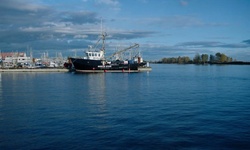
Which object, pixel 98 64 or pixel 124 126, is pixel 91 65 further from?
pixel 124 126

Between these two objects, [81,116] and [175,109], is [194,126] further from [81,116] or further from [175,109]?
[81,116]

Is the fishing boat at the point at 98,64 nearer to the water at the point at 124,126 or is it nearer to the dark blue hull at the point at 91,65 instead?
the dark blue hull at the point at 91,65

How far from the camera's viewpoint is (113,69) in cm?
11819

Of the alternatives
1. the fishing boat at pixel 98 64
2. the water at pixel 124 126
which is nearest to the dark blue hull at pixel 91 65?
the fishing boat at pixel 98 64

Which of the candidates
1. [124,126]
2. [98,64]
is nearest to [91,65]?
[98,64]

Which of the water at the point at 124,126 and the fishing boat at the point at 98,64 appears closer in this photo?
the water at the point at 124,126

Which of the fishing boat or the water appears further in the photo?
the fishing boat

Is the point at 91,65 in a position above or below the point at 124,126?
above

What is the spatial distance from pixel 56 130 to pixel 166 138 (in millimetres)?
7663

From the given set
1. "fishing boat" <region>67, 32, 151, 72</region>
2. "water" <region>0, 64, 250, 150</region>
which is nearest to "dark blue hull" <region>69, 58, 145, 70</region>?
"fishing boat" <region>67, 32, 151, 72</region>

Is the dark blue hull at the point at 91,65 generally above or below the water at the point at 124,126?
above

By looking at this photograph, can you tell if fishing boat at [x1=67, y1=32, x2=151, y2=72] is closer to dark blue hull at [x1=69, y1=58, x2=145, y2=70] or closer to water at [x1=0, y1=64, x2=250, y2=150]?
dark blue hull at [x1=69, y1=58, x2=145, y2=70]

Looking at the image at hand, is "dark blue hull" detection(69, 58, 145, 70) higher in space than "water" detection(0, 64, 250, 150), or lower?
higher

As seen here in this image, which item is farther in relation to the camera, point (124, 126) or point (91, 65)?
point (91, 65)
